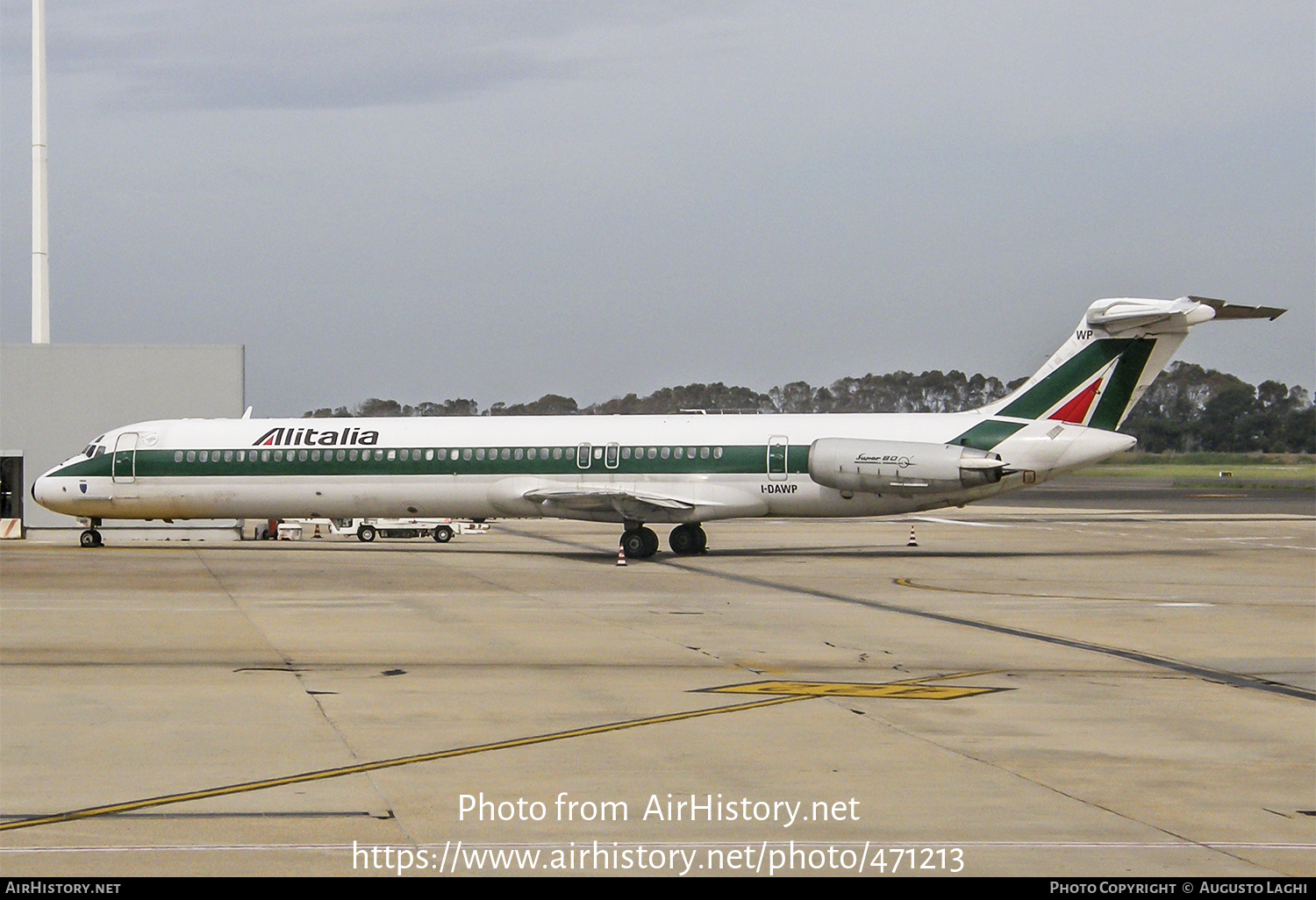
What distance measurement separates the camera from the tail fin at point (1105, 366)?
2934cm

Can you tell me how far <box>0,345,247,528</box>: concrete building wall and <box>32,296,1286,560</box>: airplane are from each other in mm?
9046

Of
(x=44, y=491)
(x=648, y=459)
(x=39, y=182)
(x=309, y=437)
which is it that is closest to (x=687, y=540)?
(x=648, y=459)

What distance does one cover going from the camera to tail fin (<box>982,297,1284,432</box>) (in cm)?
2934

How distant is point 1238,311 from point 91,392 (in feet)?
114

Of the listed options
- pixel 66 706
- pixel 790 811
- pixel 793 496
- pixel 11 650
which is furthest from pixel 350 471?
Result: pixel 790 811

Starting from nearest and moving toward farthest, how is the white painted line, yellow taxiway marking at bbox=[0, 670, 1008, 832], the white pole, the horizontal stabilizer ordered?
yellow taxiway marking at bbox=[0, 670, 1008, 832] → the horizontal stabilizer → the white painted line → the white pole

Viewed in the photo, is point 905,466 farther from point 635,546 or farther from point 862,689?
point 862,689

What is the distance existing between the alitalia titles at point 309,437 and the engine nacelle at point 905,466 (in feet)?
37.5

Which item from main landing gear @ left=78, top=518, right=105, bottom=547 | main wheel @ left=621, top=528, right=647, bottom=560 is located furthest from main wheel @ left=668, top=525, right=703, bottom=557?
main landing gear @ left=78, top=518, right=105, bottom=547

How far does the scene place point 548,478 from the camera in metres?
31.9

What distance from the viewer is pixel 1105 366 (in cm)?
2967

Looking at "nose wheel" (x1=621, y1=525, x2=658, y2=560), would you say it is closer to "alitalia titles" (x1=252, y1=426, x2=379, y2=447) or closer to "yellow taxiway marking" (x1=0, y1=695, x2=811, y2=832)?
"alitalia titles" (x1=252, y1=426, x2=379, y2=447)

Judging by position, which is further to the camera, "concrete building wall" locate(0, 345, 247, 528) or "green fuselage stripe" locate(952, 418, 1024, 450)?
"concrete building wall" locate(0, 345, 247, 528)

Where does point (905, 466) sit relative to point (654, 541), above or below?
above
